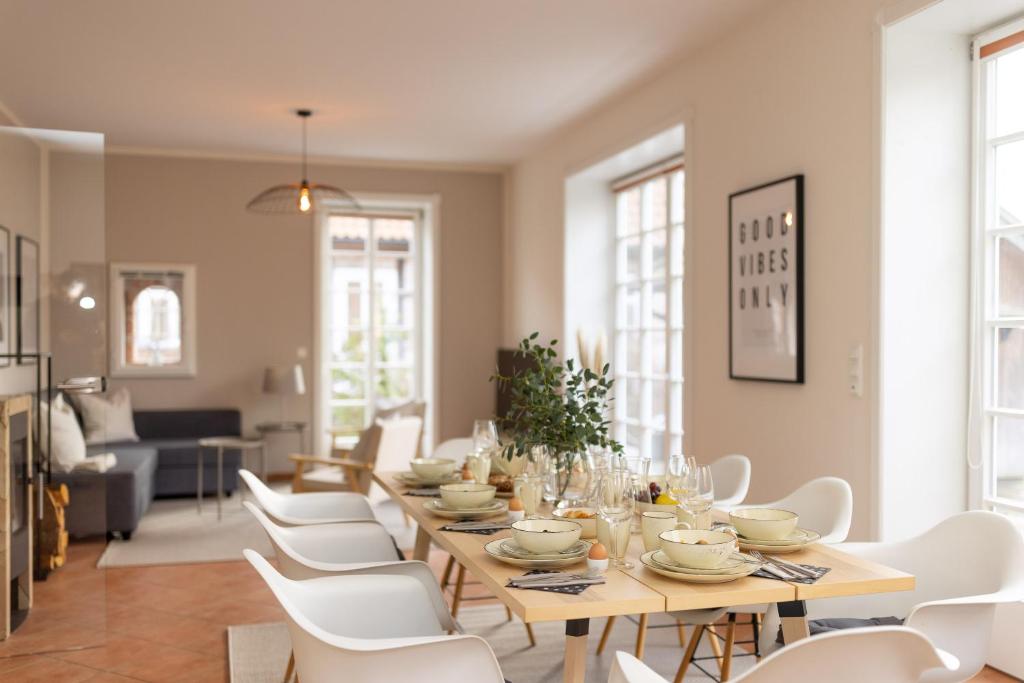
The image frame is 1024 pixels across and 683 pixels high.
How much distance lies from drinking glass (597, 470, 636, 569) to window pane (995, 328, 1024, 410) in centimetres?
213

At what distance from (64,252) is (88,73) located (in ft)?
7.46

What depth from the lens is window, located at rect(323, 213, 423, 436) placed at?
9016mm

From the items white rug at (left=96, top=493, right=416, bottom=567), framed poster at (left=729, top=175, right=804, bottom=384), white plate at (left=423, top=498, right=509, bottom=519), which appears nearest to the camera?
white plate at (left=423, top=498, right=509, bottom=519)

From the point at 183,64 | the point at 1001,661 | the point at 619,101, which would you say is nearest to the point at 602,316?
the point at 619,101

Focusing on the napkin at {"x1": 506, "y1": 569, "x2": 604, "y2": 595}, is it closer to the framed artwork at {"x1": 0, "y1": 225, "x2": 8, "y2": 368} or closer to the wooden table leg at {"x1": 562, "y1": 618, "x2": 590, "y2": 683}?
the wooden table leg at {"x1": 562, "y1": 618, "x2": 590, "y2": 683}

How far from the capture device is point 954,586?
2586mm

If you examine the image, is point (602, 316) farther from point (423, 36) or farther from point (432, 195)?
point (423, 36)

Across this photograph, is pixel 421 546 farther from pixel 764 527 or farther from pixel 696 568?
pixel 696 568

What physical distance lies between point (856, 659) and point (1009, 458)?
2.38 metres

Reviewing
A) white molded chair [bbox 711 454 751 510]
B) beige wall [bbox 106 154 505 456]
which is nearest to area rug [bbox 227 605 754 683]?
white molded chair [bbox 711 454 751 510]

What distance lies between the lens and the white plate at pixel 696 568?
214cm

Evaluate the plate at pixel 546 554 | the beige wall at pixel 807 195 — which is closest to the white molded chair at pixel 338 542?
the plate at pixel 546 554

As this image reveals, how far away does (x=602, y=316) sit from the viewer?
7.54 m

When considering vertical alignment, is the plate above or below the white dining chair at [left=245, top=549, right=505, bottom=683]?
above
